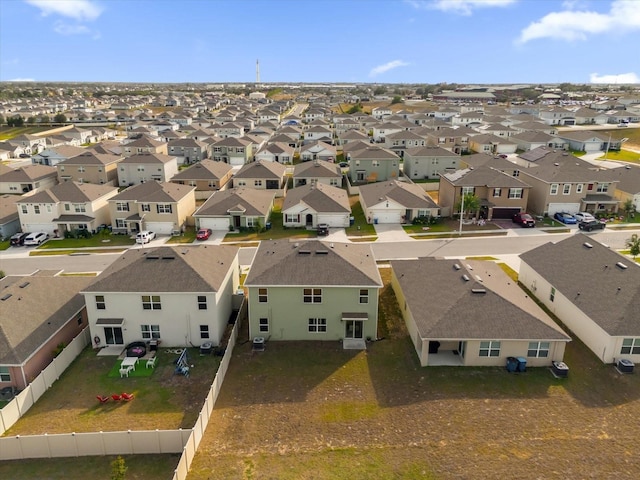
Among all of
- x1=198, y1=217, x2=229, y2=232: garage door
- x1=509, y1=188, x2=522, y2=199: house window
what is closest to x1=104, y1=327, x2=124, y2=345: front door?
x1=198, y1=217, x2=229, y2=232: garage door

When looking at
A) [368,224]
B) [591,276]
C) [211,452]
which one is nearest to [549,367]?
[591,276]

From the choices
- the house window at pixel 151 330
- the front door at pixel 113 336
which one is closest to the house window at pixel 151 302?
the house window at pixel 151 330

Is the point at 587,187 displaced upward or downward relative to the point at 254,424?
upward

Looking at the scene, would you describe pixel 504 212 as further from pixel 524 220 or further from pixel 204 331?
pixel 204 331

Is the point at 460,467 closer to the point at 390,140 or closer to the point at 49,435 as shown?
the point at 49,435

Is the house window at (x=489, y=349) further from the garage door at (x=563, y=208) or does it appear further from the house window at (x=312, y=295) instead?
the garage door at (x=563, y=208)

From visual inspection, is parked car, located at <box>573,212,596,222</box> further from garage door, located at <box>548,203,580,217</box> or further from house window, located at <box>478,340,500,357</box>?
house window, located at <box>478,340,500,357</box>
